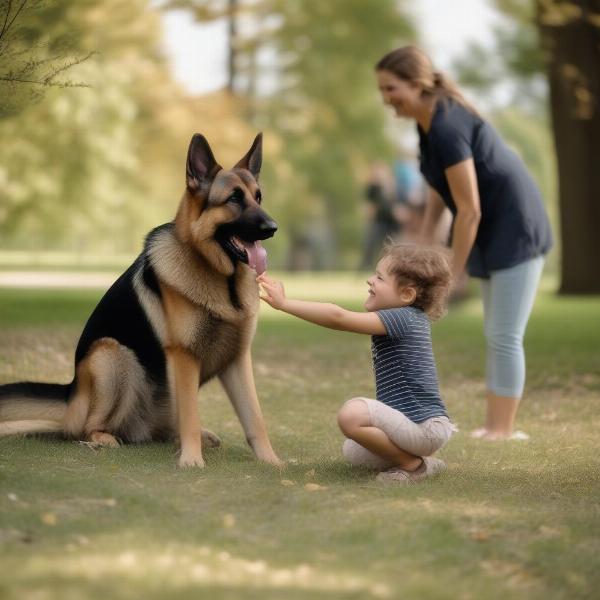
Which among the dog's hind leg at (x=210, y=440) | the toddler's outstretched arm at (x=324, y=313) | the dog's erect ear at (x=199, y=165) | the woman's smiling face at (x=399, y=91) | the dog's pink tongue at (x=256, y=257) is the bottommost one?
the dog's hind leg at (x=210, y=440)

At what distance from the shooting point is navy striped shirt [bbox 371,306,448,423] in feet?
15.9

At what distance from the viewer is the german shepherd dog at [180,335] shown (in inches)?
199

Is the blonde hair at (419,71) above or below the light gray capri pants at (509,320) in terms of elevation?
above

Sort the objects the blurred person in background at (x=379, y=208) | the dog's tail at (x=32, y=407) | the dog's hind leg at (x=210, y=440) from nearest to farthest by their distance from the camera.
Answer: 1. the dog's tail at (x=32, y=407)
2. the dog's hind leg at (x=210, y=440)
3. the blurred person in background at (x=379, y=208)

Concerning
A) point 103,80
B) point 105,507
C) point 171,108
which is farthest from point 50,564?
point 171,108

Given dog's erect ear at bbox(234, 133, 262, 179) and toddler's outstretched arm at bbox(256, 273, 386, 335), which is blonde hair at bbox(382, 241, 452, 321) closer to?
toddler's outstretched arm at bbox(256, 273, 386, 335)

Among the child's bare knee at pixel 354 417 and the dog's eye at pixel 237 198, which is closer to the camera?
the child's bare knee at pixel 354 417

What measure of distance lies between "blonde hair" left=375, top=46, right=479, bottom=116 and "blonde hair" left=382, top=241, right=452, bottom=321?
1584 millimetres

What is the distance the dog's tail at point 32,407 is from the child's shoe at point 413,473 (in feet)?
6.33

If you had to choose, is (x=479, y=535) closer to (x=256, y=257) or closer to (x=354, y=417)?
(x=354, y=417)

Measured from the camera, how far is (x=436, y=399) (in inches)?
193

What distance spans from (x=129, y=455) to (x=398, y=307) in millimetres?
1629

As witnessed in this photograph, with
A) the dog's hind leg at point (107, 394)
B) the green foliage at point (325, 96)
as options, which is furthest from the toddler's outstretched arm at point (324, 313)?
the green foliage at point (325, 96)

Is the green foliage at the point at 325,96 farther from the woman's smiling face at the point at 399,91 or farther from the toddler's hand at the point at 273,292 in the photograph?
the toddler's hand at the point at 273,292
